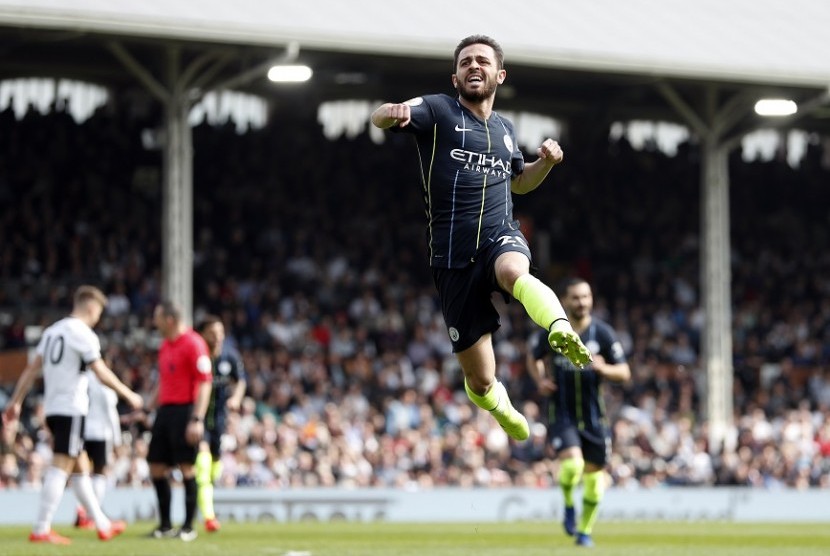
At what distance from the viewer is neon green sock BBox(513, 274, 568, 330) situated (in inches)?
307

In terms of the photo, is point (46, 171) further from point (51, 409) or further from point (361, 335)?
point (51, 409)

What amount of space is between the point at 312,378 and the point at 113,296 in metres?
→ 3.12

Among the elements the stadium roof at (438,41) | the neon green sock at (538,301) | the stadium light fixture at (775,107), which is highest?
the stadium roof at (438,41)

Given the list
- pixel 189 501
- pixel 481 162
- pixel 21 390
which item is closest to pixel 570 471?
pixel 189 501

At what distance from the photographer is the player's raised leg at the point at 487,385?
8.84 metres

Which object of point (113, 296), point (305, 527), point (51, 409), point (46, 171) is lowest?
point (305, 527)

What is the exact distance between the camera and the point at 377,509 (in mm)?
19469

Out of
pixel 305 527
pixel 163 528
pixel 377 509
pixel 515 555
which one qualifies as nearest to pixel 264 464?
pixel 377 509

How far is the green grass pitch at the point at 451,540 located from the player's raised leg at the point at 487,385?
2.40 m

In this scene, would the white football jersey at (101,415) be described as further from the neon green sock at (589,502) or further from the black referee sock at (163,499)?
the neon green sock at (589,502)

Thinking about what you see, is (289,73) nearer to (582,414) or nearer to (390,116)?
(582,414)

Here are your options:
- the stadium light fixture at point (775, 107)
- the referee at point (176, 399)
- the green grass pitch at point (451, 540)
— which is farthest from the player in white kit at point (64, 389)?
the stadium light fixture at point (775, 107)

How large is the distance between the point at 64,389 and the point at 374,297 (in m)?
12.9

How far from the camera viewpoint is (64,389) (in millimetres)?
12438
